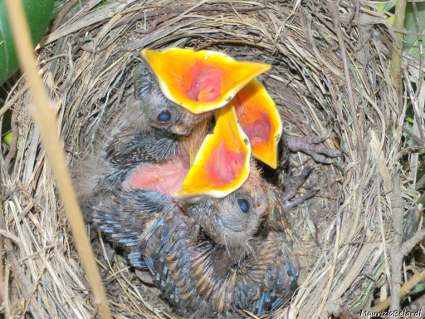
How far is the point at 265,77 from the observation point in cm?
219

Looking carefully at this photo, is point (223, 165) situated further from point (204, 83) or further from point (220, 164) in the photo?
point (204, 83)

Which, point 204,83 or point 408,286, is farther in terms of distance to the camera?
point 204,83

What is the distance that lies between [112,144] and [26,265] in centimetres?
51

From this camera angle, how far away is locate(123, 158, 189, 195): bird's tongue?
201 centimetres

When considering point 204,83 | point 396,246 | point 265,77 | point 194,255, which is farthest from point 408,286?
point 265,77

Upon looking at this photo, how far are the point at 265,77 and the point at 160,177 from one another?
518mm

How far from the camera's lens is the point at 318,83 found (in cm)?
198

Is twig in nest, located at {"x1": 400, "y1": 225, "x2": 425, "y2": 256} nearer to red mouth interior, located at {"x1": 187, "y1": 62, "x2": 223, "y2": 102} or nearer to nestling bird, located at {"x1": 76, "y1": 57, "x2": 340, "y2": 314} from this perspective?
nestling bird, located at {"x1": 76, "y1": 57, "x2": 340, "y2": 314}

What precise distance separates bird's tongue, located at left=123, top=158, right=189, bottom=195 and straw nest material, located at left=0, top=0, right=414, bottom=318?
20 cm

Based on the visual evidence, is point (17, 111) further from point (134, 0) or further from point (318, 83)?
point (318, 83)

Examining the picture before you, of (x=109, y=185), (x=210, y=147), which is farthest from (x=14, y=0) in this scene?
(x=109, y=185)

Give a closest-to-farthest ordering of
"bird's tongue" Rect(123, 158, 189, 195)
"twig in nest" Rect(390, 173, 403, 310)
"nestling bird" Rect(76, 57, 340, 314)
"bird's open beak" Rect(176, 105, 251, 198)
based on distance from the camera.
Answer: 1. "twig in nest" Rect(390, 173, 403, 310)
2. "bird's open beak" Rect(176, 105, 251, 198)
3. "nestling bird" Rect(76, 57, 340, 314)
4. "bird's tongue" Rect(123, 158, 189, 195)

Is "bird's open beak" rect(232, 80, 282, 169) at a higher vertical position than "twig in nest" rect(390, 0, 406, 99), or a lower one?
lower

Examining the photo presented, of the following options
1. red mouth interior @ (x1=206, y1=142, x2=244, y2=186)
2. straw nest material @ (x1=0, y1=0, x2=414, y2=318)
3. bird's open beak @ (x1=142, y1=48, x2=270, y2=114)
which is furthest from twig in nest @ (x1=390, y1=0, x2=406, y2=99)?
red mouth interior @ (x1=206, y1=142, x2=244, y2=186)
